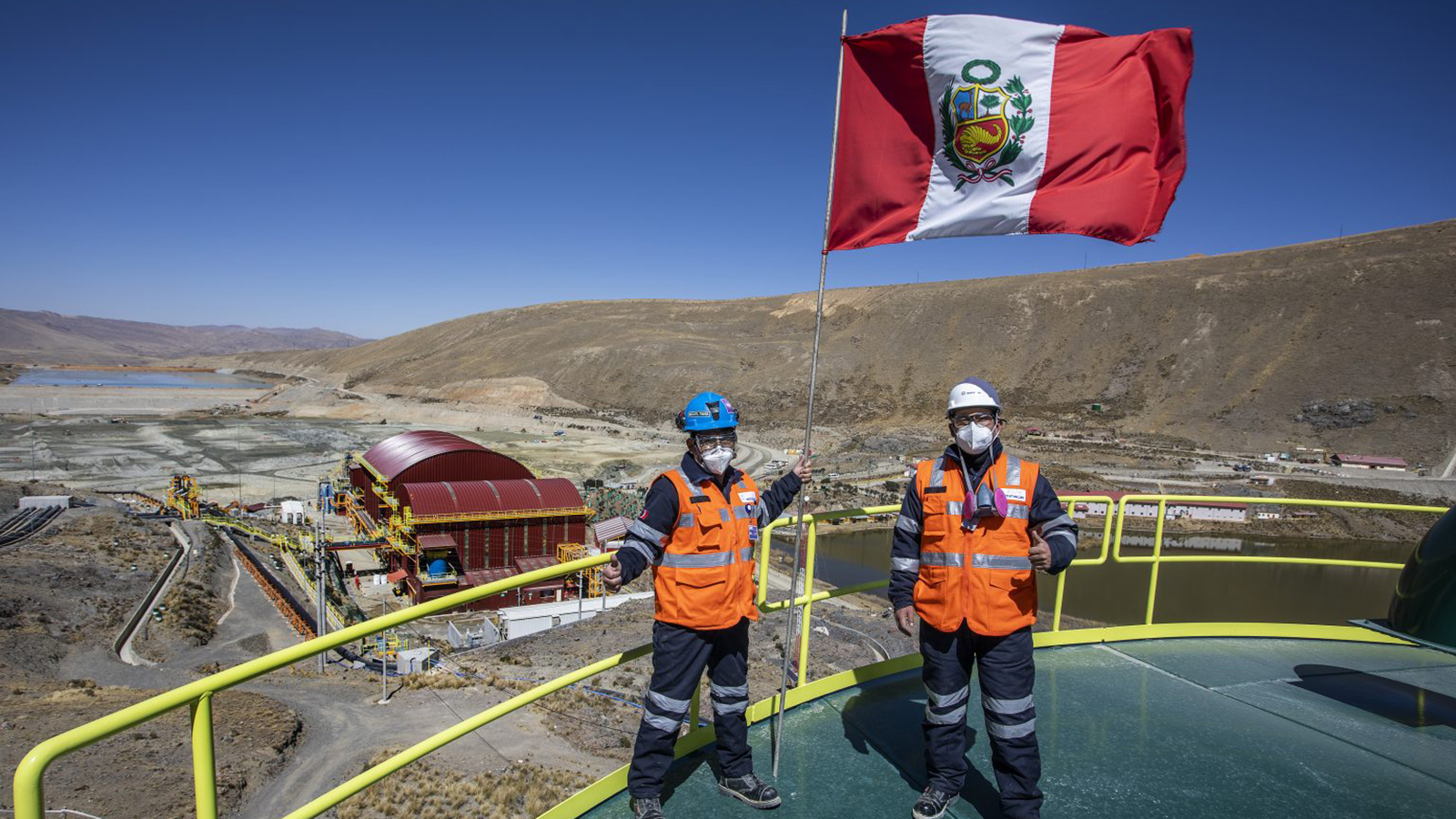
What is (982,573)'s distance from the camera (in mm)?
3217

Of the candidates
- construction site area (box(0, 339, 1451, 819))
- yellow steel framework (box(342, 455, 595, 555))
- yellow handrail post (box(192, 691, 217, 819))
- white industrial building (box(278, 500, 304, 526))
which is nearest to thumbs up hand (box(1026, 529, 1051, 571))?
construction site area (box(0, 339, 1451, 819))

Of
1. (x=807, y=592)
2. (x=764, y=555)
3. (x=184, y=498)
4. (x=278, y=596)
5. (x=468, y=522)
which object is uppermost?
(x=764, y=555)

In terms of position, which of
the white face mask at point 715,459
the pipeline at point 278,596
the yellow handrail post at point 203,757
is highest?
the white face mask at point 715,459

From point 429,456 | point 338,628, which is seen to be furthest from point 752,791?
point 429,456

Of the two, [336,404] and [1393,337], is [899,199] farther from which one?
[336,404]

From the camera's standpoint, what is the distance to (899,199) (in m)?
4.43

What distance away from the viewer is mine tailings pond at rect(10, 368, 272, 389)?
135125 millimetres

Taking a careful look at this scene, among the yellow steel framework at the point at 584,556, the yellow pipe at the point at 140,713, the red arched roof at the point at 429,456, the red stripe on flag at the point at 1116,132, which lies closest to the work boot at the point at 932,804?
the yellow pipe at the point at 140,713

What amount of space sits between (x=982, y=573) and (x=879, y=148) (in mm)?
2568

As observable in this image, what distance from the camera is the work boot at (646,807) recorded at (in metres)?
3.36

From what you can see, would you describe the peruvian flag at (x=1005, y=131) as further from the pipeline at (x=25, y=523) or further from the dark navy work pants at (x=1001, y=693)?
the pipeline at (x=25, y=523)

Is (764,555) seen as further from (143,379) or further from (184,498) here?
(143,379)

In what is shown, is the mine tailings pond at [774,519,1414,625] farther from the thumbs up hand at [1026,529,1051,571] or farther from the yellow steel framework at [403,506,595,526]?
the thumbs up hand at [1026,529,1051,571]

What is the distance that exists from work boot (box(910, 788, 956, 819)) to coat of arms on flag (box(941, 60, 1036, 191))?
128 inches
